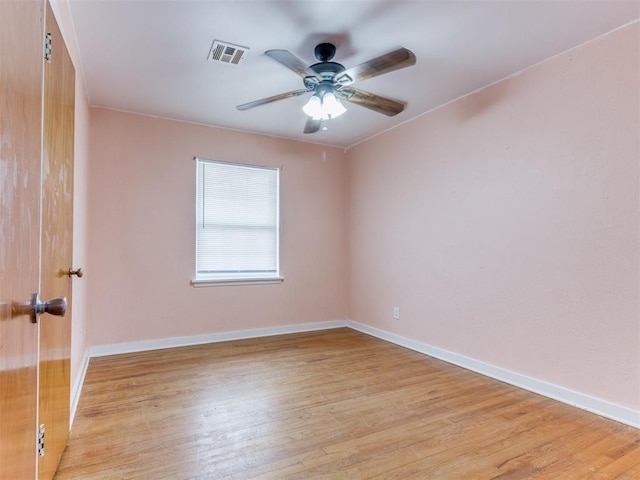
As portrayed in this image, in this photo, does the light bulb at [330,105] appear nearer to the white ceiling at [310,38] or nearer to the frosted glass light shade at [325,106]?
the frosted glass light shade at [325,106]

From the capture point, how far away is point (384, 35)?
2.31 m

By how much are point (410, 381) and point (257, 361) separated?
1405 millimetres

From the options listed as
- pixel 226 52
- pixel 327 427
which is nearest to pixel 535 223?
pixel 327 427

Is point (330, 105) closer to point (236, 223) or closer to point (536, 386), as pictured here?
point (236, 223)

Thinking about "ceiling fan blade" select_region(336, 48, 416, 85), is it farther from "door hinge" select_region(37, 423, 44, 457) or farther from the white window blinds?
"door hinge" select_region(37, 423, 44, 457)

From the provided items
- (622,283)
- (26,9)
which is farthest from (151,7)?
(622,283)

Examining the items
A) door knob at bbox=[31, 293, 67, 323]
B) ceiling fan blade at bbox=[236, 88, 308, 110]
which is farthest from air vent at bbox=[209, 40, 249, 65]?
door knob at bbox=[31, 293, 67, 323]

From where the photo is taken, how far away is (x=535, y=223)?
8.76 ft

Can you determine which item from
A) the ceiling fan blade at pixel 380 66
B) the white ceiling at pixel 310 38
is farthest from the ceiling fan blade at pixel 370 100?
the white ceiling at pixel 310 38

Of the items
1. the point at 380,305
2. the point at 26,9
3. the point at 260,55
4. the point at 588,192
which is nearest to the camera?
the point at 26,9

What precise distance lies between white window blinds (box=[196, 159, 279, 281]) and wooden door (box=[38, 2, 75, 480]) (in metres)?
2.12

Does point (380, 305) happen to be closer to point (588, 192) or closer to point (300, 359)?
point (300, 359)

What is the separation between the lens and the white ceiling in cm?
205

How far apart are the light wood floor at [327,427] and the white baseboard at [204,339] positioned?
27 centimetres
